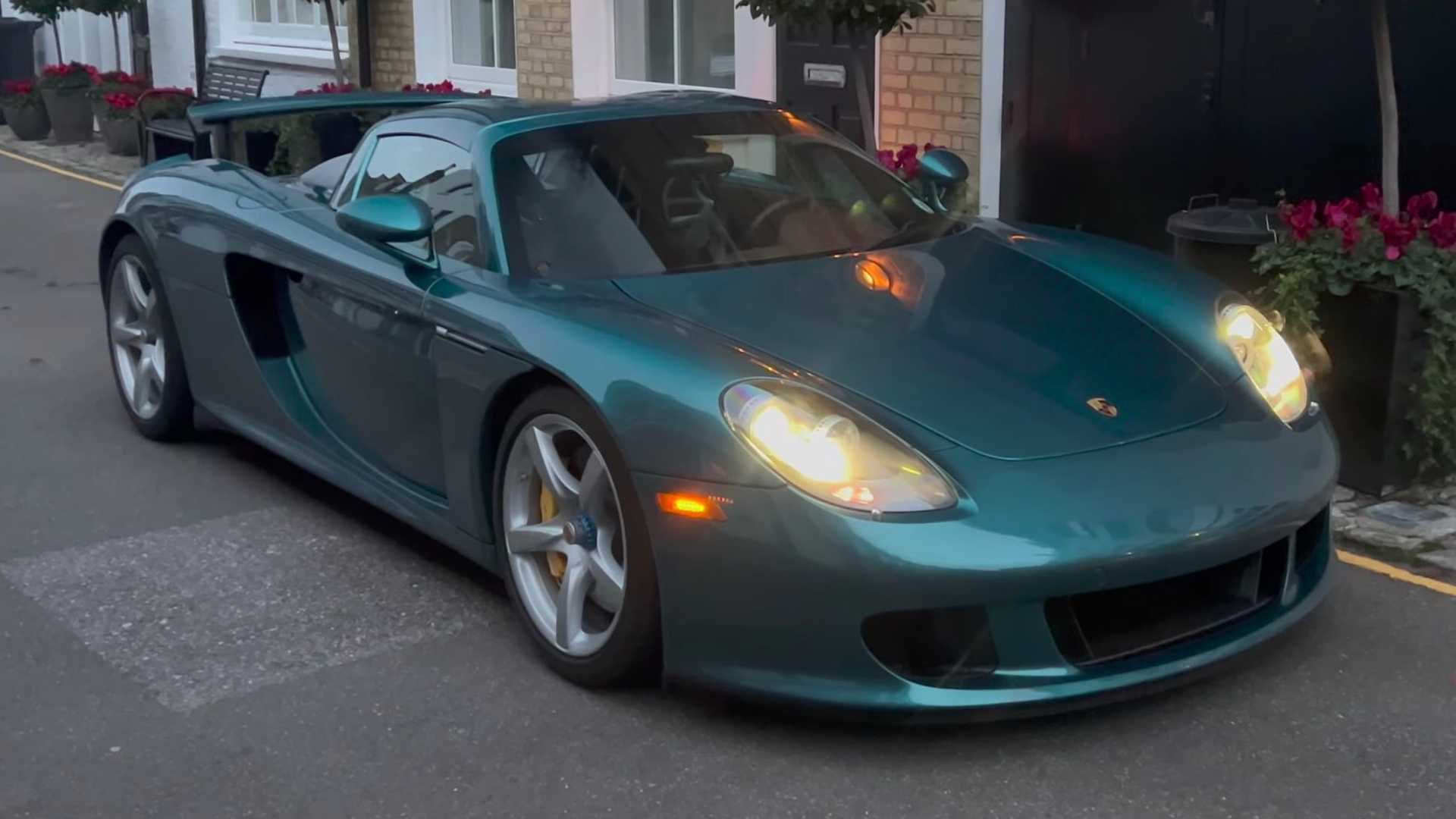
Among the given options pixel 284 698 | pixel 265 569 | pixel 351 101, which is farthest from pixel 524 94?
pixel 284 698

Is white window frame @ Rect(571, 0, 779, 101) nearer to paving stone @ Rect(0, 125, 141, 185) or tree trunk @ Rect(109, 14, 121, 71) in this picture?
paving stone @ Rect(0, 125, 141, 185)

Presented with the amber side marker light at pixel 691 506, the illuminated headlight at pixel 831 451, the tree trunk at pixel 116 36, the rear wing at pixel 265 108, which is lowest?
the amber side marker light at pixel 691 506

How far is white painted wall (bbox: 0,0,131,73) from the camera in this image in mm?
20578

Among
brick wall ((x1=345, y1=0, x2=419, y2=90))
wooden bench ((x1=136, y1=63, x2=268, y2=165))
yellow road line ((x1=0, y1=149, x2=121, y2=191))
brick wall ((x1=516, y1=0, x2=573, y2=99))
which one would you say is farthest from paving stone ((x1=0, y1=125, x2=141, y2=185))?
brick wall ((x1=516, y1=0, x2=573, y2=99))

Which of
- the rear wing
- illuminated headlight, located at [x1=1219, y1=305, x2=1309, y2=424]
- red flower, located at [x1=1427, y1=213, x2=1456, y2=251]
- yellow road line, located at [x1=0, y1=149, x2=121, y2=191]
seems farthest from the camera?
yellow road line, located at [x1=0, y1=149, x2=121, y2=191]

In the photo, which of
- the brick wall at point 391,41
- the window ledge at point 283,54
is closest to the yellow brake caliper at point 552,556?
the brick wall at point 391,41

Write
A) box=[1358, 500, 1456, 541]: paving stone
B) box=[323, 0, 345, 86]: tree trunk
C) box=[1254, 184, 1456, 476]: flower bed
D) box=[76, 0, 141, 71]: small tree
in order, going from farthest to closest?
1. box=[76, 0, 141, 71]: small tree
2. box=[323, 0, 345, 86]: tree trunk
3. box=[1254, 184, 1456, 476]: flower bed
4. box=[1358, 500, 1456, 541]: paving stone

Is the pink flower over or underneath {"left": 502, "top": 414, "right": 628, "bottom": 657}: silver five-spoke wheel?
over

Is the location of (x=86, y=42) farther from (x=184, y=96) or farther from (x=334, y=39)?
(x=334, y=39)

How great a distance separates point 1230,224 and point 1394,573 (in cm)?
167

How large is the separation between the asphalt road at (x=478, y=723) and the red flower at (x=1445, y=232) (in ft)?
4.05

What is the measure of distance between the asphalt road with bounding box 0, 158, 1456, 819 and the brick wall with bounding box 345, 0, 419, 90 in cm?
964

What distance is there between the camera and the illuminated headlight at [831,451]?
10.9ft

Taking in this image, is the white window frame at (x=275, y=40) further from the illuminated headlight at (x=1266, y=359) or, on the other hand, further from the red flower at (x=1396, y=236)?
the illuminated headlight at (x=1266, y=359)
